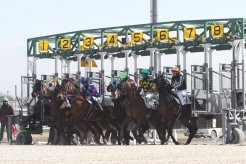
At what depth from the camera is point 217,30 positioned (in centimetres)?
2634

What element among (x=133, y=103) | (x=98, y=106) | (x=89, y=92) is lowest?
(x=98, y=106)

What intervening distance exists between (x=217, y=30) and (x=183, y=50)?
8.56 feet

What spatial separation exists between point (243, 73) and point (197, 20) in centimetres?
506

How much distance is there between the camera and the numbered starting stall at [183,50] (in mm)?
23094

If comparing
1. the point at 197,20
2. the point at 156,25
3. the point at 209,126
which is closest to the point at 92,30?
the point at 156,25

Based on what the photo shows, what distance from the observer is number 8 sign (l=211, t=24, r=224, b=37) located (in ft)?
86.0

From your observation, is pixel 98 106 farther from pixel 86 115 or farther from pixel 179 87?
pixel 179 87

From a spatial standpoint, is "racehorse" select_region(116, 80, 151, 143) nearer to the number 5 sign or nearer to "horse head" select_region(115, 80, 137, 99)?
"horse head" select_region(115, 80, 137, 99)

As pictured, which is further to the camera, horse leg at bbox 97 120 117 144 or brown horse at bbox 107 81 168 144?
horse leg at bbox 97 120 117 144
